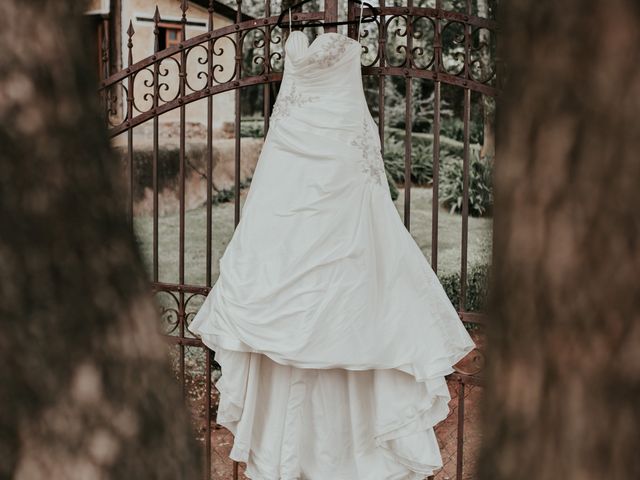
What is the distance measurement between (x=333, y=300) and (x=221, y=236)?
5.35 m

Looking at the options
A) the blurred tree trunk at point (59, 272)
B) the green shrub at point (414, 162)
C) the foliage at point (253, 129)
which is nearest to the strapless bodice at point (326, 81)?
the blurred tree trunk at point (59, 272)

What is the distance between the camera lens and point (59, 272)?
0.84 meters

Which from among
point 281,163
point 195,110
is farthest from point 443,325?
point 195,110

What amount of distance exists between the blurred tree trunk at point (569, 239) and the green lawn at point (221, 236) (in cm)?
657

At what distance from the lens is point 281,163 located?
3.11 m

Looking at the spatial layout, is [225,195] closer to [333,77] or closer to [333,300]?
[333,77]

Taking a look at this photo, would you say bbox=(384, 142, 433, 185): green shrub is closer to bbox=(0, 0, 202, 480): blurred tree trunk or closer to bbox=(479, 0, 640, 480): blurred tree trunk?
bbox=(0, 0, 202, 480): blurred tree trunk

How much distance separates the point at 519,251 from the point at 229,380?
2.63 meters

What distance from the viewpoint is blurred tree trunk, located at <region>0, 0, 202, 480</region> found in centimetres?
83

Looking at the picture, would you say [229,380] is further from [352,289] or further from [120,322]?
[120,322]

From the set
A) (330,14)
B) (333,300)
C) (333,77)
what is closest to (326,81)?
(333,77)

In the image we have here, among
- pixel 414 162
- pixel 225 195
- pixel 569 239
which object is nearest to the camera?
pixel 569 239

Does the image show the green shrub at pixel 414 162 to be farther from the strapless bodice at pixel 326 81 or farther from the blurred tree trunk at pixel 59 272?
the blurred tree trunk at pixel 59 272

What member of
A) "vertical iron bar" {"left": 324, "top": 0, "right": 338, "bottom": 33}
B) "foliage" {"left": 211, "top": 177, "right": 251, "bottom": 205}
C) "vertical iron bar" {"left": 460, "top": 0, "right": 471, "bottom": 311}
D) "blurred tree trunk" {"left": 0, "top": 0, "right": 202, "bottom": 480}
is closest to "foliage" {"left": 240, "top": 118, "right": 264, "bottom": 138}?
"foliage" {"left": 211, "top": 177, "right": 251, "bottom": 205}
